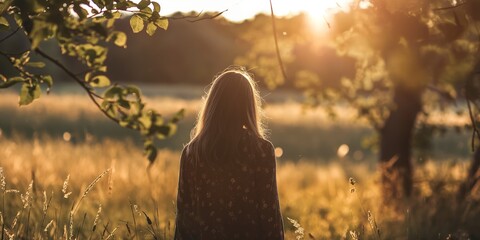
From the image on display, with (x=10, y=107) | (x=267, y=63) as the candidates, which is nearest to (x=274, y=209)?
(x=267, y=63)

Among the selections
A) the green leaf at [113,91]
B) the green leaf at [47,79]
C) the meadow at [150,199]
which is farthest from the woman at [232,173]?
the green leaf at [47,79]

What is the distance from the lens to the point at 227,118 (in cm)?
333

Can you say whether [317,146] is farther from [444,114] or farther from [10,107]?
[444,114]

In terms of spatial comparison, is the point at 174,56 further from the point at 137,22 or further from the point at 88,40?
the point at 137,22

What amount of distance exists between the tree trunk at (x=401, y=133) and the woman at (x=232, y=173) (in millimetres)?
5730

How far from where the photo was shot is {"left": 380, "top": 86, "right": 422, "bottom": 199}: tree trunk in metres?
8.91

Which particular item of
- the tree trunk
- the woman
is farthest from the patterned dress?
the tree trunk

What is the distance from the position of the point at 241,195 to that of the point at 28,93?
4.26 feet

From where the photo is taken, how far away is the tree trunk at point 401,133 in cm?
891

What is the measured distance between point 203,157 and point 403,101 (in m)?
6.33

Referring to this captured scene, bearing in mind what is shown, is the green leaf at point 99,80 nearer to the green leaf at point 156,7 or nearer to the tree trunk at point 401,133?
the green leaf at point 156,7

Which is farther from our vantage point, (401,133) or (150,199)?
(401,133)

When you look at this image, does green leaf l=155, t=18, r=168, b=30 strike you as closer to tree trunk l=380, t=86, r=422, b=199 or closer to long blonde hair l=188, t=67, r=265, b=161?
long blonde hair l=188, t=67, r=265, b=161

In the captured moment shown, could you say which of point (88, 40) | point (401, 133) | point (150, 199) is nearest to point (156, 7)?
point (88, 40)
